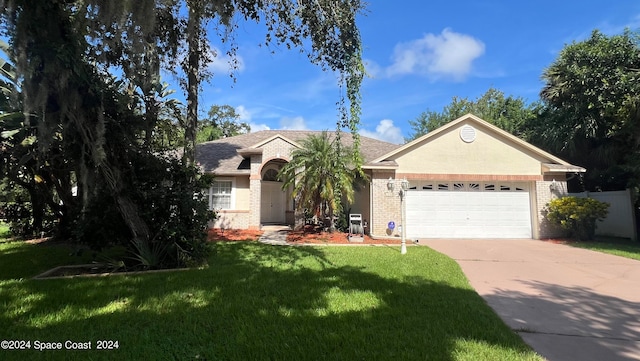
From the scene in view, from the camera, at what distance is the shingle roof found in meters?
16.4

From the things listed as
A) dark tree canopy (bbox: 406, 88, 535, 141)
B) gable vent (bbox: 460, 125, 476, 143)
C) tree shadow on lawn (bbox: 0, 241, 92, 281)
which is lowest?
tree shadow on lawn (bbox: 0, 241, 92, 281)

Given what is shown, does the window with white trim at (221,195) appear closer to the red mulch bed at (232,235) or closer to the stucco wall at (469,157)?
the red mulch bed at (232,235)

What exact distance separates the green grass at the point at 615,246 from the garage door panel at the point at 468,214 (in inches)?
88.3

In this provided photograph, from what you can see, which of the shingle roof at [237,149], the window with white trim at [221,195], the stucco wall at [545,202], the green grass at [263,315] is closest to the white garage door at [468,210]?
the stucco wall at [545,202]

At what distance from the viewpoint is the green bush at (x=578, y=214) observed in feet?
39.7

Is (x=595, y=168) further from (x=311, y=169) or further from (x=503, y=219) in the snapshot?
(x=311, y=169)

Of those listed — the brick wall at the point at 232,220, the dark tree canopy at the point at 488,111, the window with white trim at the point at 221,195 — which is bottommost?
the brick wall at the point at 232,220

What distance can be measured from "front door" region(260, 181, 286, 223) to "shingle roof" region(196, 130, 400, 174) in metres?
2.50

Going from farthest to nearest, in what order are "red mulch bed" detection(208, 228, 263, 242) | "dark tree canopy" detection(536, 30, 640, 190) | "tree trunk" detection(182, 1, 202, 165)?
"red mulch bed" detection(208, 228, 263, 242) → "dark tree canopy" detection(536, 30, 640, 190) → "tree trunk" detection(182, 1, 202, 165)

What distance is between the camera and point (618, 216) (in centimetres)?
1330

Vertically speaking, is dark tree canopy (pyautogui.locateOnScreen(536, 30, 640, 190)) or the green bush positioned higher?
dark tree canopy (pyautogui.locateOnScreen(536, 30, 640, 190))

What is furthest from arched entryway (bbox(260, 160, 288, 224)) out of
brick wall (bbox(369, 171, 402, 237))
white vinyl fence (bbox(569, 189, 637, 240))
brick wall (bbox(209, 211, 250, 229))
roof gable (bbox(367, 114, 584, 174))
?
white vinyl fence (bbox(569, 189, 637, 240))

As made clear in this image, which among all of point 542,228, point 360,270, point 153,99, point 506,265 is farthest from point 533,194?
point 153,99

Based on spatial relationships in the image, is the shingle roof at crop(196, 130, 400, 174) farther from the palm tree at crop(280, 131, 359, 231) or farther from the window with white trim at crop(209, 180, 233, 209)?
the palm tree at crop(280, 131, 359, 231)
